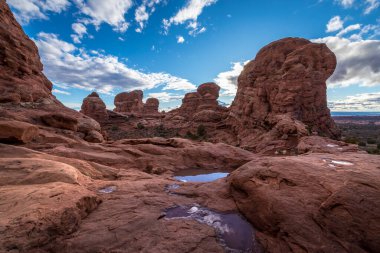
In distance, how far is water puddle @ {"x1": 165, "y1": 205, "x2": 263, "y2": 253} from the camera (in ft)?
19.2

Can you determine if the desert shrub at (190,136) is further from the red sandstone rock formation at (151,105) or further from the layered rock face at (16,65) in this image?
the red sandstone rock formation at (151,105)

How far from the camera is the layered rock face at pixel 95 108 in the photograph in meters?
65.2

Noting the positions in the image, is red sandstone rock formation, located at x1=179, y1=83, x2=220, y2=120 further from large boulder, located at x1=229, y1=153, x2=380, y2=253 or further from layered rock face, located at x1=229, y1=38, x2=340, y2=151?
large boulder, located at x1=229, y1=153, x2=380, y2=253

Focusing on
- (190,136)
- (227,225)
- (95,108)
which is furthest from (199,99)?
(227,225)

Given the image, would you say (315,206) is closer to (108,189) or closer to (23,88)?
(108,189)

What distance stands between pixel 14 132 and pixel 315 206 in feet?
51.7

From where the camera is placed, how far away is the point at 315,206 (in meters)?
6.00

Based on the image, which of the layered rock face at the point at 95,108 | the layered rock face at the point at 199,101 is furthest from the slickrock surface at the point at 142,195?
the layered rock face at the point at 199,101

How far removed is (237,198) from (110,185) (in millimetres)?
5993

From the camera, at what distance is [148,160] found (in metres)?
19.2

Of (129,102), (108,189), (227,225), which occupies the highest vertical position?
(129,102)

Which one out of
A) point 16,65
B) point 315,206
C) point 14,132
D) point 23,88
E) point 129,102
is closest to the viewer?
point 315,206

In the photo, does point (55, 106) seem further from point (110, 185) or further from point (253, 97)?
point (253, 97)

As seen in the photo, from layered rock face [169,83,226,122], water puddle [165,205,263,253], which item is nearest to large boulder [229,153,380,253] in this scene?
water puddle [165,205,263,253]
